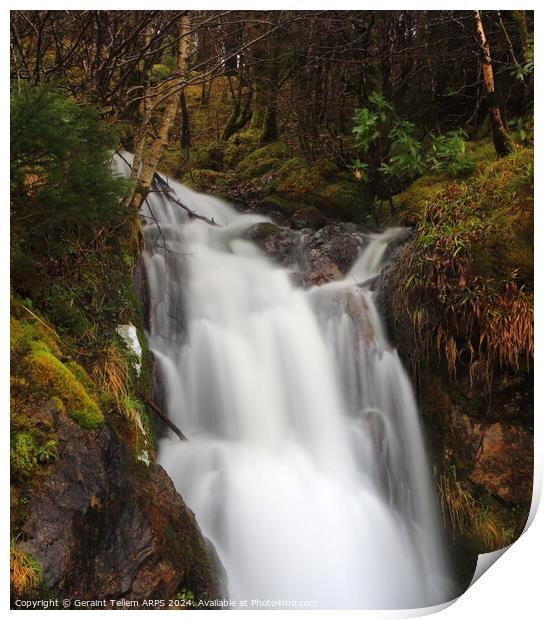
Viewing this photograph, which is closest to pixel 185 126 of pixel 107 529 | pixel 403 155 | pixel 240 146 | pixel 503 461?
pixel 240 146

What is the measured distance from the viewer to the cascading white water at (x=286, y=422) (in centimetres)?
273

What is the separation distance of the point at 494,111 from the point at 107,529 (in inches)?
119

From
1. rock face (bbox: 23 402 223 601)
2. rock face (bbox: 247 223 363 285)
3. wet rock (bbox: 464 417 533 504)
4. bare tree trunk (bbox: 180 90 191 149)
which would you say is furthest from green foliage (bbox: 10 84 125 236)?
wet rock (bbox: 464 417 533 504)

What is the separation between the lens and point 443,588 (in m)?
2.81

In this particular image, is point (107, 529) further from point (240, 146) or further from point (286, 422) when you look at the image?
point (240, 146)

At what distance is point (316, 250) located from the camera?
341 cm

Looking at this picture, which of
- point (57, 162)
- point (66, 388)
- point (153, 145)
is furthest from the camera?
point (153, 145)

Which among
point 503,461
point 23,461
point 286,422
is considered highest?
point 23,461

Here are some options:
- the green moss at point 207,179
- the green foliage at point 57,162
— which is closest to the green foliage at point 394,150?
the green moss at point 207,179

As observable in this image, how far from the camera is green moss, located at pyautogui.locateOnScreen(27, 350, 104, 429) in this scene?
2.30 m

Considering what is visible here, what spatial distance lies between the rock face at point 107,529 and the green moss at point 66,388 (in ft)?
0.15

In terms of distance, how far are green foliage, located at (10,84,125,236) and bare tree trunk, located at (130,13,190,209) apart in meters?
0.64

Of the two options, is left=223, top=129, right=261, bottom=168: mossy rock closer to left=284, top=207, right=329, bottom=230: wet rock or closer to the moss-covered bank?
left=284, top=207, right=329, bottom=230: wet rock

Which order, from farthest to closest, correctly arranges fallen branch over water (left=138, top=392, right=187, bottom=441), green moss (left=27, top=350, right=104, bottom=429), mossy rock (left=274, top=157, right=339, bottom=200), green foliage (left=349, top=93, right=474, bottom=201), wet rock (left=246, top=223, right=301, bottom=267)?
1. wet rock (left=246, top=223, right=301, bottom=267)
2. mossy rock (left=274, top=157, right=339, bottom=200)
3. green foliage (left=349, top=93, right=474, bottom=201)
4. fallen branch over water (left=138, top=392, right=187, bottom=441)
5. green moss (left=27, top=350, right=104, bottom=429)
